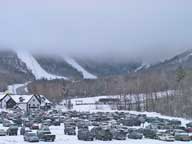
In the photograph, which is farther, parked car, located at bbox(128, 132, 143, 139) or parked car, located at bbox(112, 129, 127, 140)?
parked car, located at bbox(128, 132, 143, 139)

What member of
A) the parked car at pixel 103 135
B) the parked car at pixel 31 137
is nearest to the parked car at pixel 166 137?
the parked car at pixel 103 135

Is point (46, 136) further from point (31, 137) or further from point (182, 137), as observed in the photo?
point (182, 137)

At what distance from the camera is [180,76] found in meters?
155

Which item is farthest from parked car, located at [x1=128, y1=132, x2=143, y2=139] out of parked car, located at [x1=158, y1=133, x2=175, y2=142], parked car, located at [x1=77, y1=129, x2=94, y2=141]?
parked car, located at [x1=77, y1=129, x2=94, y2=141]

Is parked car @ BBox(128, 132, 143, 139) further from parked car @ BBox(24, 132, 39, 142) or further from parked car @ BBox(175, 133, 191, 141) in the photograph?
parked car @ BBox(24, 132, 39, 142)

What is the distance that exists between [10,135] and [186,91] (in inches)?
2584

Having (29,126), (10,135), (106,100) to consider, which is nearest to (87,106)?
(106,100)

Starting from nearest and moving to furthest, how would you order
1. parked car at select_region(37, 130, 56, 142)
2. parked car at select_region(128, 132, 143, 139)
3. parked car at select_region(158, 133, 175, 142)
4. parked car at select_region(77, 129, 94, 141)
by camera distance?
parked car at select_region(37, 130, 56, 142), parked car at select_region(77, 129, 94, 141), parked car at select_region(158, 133, 175, 142), parked car at select_region(128, 132, 143, 139)

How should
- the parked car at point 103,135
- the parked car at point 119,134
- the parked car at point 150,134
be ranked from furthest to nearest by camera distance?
1. the parked car at point 150,134
2. the parked car at point 119,134
3. the parked car at point 103,135

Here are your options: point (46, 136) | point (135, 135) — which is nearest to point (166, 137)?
point (135, 135)

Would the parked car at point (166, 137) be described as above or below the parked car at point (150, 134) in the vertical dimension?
below

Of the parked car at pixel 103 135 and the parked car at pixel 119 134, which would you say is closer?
the parked car at pixel 103 135

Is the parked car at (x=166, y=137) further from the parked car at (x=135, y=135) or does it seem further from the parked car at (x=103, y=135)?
the parked car at (x=103, y=135)

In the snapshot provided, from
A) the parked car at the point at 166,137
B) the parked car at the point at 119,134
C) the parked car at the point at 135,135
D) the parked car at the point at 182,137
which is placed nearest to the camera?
the parked car at the point at 166,137
